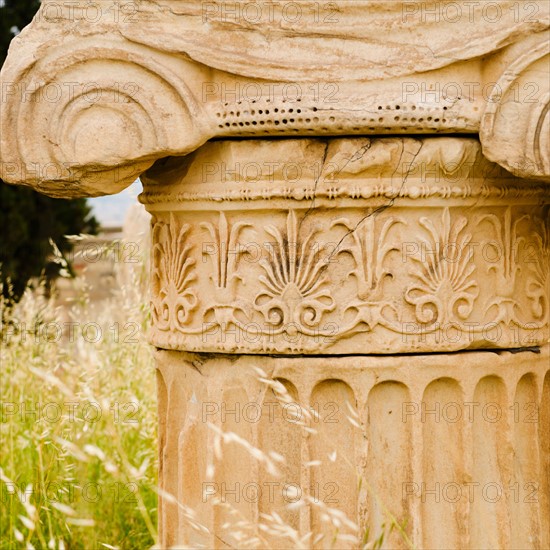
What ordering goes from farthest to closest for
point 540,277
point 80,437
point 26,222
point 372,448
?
1. point 26,222
2. point 80,437
3. point 540,277
4. point 372,448

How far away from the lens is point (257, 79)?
308 cm

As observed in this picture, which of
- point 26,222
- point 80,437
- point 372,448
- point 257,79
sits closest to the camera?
point 257,79

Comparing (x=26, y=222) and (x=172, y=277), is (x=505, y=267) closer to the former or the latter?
(x=172, y=277)

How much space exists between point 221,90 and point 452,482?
1.40 meters

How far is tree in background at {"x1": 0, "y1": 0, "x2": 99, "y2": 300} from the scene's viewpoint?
9.48 m

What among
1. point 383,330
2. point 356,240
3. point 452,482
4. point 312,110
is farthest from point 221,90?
point 452,482

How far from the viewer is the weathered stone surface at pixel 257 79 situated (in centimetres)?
300

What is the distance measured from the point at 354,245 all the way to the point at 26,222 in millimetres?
6963

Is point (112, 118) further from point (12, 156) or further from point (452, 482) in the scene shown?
point (452, 482)

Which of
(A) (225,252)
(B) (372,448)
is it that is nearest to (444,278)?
(B) (372,448)

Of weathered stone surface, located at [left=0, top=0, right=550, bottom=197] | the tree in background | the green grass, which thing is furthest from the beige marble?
the tree in background

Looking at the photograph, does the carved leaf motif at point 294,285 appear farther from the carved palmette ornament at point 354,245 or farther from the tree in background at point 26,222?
the tree in background at point 26,222

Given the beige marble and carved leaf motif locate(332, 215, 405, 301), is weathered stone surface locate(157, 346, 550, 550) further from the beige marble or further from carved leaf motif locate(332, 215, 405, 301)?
carved leaf motif locate(332, 215, 405, 301)

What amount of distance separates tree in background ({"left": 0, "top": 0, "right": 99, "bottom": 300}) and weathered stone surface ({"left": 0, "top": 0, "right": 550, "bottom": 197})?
20.8 feet
